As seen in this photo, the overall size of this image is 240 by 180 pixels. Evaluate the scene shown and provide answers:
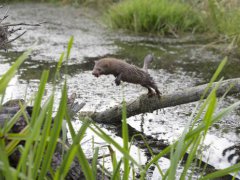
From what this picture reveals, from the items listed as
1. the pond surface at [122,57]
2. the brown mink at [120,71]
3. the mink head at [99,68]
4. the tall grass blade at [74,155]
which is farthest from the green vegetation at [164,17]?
the tall grass blade at [74,155]

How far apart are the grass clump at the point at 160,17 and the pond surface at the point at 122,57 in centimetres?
22

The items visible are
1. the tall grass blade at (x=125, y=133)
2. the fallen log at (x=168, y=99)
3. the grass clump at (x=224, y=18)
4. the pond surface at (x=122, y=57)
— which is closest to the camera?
the tall grass blade at (x=125, y=133)

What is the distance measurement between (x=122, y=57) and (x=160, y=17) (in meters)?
1.34

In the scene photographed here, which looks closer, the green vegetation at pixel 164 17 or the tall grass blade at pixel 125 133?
the tall grass blade at pixel 125 133

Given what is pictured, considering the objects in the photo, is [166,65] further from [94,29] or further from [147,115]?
[94,29]

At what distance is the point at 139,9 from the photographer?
6855mm

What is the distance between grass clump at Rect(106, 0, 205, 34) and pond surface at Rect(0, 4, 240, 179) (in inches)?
8.7

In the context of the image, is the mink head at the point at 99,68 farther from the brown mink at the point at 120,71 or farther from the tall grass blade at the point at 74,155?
the tall grass blade at the point at 74,155

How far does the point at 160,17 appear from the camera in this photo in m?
6.70

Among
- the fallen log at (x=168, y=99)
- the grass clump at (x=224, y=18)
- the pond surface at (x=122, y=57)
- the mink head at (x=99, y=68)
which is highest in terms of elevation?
the mink head at (x=99, y=68)

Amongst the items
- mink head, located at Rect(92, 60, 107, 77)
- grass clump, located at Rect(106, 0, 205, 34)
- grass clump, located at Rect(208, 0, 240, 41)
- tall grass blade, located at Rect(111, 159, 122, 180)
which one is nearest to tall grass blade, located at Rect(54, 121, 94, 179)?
tall grass blade, located at Rect(111, 159, 122, 180)

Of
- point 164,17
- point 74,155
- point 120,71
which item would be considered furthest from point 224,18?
point 74,155

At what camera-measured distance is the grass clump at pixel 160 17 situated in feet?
22.2

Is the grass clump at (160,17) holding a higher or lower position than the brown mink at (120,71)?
lower
